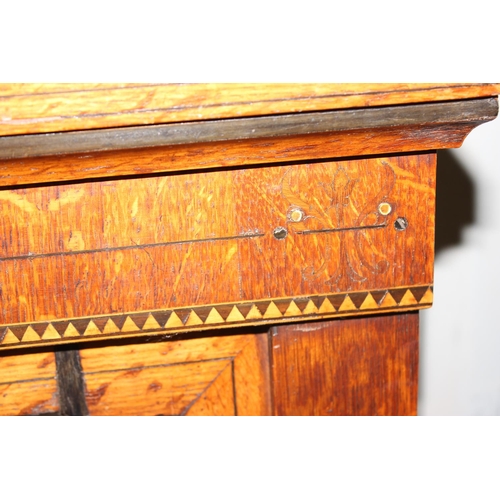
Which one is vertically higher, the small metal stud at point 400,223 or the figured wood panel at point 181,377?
the small metal stud at point 400,223

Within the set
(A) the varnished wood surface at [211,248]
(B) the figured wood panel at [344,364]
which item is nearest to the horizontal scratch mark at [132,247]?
(A) the varnished wood surface at [211,248]

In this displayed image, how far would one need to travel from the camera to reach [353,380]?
674 mm

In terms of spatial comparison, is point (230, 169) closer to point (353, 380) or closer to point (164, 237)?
point (164, 237)

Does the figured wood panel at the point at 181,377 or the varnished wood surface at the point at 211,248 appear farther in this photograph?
the figured wood panel at the point at 181,377

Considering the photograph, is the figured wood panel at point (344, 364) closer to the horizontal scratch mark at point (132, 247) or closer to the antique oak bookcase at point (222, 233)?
the antique oak bookcase at point (222, 233)

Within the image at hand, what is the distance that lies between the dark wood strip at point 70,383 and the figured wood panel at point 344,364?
188mm

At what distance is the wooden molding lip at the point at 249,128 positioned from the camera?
0.52 metres

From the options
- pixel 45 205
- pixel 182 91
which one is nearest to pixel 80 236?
pixel 45 205

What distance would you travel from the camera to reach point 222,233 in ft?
1.97

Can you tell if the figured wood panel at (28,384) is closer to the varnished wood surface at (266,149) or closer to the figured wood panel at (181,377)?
the figured wood panel at (181,377)

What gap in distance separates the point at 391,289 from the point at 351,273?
0.13 feet

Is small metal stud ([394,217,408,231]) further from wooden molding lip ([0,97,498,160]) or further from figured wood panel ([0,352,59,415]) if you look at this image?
figured wood panel ([0,352,59,415])

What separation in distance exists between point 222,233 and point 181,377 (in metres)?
0.18

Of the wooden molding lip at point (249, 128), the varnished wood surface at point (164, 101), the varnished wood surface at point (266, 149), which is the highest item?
the varnished wood surface at point (164, 101)
